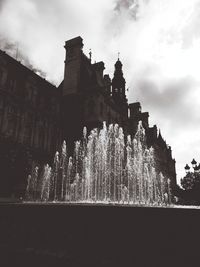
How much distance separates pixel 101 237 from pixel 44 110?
2134 centimetres

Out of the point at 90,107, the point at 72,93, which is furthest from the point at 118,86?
the point at 90,107

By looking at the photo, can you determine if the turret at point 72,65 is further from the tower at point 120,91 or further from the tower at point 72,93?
the tower at point 120,91

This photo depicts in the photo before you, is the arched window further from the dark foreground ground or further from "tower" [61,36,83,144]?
the dark foreground ground

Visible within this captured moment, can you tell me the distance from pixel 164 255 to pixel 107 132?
22834mm

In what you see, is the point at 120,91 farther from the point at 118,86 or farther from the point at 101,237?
the point at 101,237

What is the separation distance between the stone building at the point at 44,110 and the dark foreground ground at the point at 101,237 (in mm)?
14055

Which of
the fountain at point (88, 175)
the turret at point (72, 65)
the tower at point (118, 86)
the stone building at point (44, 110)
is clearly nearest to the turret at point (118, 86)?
the tower at point (118, 86)

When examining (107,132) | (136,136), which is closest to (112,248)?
(107,132)

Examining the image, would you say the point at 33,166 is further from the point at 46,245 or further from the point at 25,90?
the point at 46,245

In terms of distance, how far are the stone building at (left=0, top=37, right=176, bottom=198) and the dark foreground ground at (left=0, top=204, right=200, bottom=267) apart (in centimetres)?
1405

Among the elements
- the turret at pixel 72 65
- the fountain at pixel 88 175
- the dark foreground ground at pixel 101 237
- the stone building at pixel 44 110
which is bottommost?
the dark foreground ground at pixel 101 237

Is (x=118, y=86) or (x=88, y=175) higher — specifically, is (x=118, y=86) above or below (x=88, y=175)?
above

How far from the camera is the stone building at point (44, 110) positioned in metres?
19.0

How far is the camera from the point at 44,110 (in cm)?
2414
